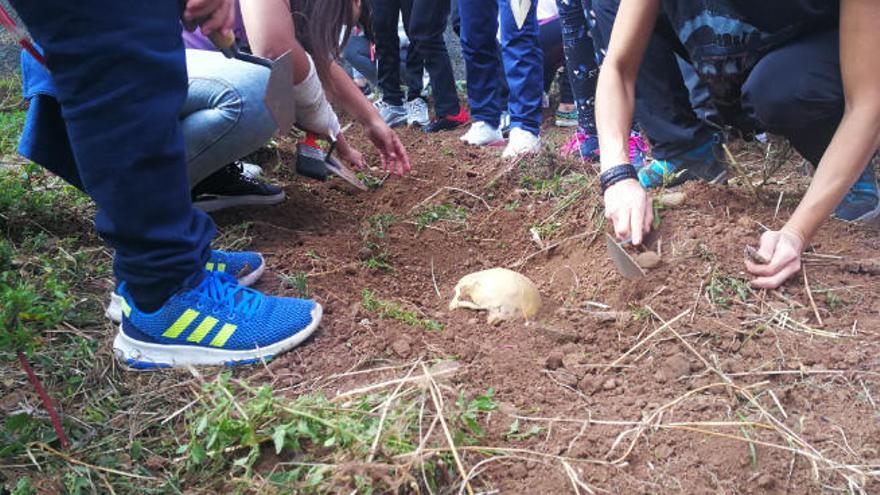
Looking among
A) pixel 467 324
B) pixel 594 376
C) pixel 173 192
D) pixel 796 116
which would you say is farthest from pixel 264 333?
pixel 796 116

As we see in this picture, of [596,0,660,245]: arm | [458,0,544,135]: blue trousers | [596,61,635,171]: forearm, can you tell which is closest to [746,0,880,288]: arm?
[596,0,660,245]: arm

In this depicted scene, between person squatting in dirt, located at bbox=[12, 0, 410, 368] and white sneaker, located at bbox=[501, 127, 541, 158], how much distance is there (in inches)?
71.1

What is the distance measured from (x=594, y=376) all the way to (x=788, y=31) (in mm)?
1354

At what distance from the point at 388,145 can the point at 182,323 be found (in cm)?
130

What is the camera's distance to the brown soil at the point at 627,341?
1311mm

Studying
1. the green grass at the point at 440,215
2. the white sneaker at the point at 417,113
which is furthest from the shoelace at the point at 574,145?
the white sneaker at the point at 417,113

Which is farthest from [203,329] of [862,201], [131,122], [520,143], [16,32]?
[520,143]

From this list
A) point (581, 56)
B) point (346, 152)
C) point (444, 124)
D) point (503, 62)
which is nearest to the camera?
point (346, 152)

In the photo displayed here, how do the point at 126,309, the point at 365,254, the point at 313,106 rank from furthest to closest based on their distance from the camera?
the point at 313,106
the point at 365,254
the point at 126,309

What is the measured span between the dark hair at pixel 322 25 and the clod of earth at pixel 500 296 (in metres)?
1.16

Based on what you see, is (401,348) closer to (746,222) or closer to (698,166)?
(746,222)

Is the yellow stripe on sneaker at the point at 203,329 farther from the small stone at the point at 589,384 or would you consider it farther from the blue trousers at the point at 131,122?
the small stone at the point at 589,384

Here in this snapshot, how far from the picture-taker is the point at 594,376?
159cm

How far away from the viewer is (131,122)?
1425 millimetres
